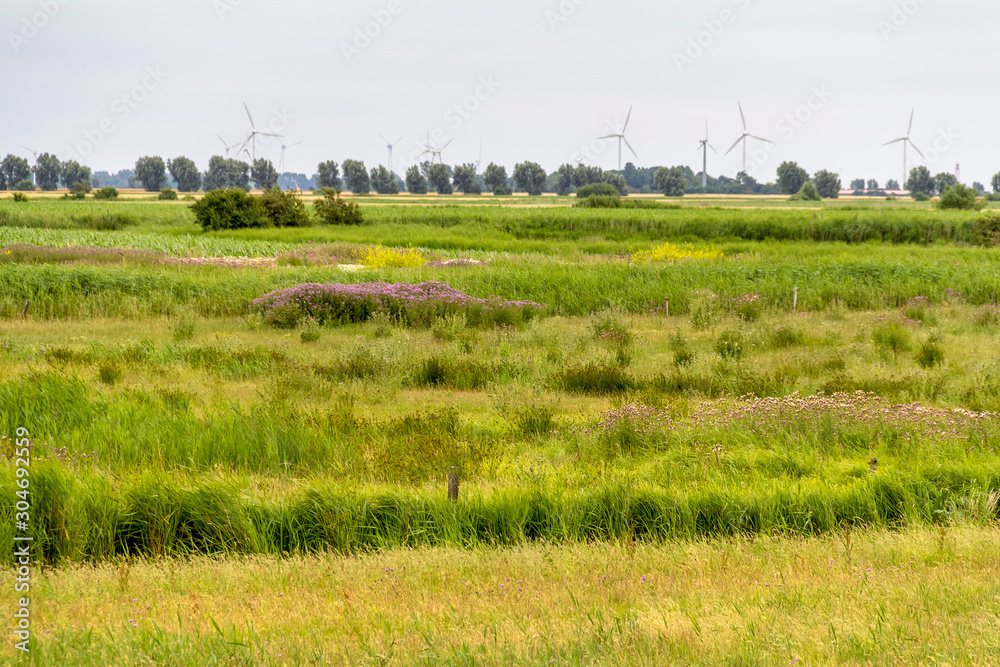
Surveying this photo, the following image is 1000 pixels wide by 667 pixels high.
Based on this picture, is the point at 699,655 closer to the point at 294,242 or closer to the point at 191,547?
the point at 191,547

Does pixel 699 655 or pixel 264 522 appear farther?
pixel 264 522

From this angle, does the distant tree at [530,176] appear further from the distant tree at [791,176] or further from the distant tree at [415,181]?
the distant tree at [791,176]

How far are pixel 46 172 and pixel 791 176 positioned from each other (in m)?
174

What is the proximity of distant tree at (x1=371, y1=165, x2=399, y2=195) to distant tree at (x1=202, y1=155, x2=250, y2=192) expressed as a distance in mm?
30210

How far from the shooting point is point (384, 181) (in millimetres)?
185875

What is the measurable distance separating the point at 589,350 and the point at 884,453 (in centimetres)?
822

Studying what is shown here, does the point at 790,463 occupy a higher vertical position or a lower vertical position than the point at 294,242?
lower

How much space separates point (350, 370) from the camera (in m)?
15.8

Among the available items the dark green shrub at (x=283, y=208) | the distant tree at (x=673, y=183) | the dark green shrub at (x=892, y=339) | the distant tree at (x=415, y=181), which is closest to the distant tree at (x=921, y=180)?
the distant tree at (x=673, y=183)

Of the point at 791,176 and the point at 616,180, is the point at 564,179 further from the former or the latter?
the point at 791,176

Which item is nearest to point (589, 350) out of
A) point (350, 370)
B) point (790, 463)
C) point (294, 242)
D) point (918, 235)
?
point (350, 370)

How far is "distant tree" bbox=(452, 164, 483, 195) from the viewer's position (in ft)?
573

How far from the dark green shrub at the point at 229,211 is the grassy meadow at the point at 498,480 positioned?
29.5 meters

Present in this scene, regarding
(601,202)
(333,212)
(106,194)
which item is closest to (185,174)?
(106,194)
